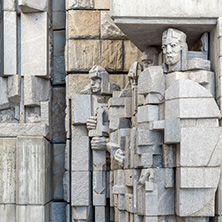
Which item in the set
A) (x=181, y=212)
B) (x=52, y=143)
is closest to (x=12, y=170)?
(x=52, y=143)

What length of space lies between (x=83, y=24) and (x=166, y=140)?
3.22 metres

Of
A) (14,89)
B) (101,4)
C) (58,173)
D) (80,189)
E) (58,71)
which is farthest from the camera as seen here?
(58,71)

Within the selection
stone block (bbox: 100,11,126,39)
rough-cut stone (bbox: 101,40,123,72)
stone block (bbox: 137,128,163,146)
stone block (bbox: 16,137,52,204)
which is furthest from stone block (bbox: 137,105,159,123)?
stone block (bbox: 100,11,126,39)

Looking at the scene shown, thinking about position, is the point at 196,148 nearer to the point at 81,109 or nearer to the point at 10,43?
the point at 81,109

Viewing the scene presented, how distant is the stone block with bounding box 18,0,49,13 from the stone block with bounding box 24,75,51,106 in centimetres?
109

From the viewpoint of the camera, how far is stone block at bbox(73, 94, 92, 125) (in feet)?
33.5

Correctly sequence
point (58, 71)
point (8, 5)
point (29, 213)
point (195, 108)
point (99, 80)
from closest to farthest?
point (195, 108)
point (29, 213)
point (99, 80)
point (8, 5)
point (58, 71)

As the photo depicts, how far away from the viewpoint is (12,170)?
10016 mm

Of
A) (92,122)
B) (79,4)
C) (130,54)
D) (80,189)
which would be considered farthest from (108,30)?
(80,189)

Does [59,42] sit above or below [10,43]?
above

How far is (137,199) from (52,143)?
2553 millimetres

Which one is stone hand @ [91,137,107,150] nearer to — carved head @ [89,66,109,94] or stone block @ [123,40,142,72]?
carved head @ [89,66,109,94]

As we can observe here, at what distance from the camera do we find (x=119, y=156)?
9.28 meters

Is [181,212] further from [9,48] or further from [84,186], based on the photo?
[9,48]
